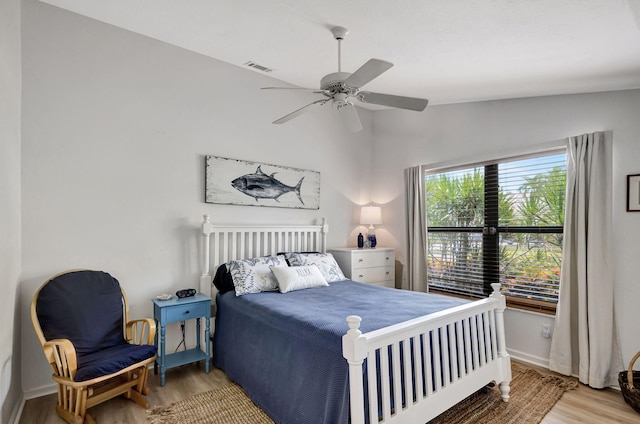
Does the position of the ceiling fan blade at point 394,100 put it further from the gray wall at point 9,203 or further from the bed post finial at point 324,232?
the gray wall at point 9,203

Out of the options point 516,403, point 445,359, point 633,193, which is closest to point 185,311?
point 445,359

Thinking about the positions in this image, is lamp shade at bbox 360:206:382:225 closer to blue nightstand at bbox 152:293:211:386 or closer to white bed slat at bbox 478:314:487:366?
white bed slat at bbox 478:314:487:366

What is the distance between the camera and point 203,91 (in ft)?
11.1

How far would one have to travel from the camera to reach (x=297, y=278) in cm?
316

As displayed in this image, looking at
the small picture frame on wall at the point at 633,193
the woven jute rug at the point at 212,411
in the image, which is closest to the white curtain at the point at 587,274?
the small picture frame on wall at the point at 633,193

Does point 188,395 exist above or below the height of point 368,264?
below

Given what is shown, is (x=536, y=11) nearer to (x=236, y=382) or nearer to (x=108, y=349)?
(x=236, y=382)

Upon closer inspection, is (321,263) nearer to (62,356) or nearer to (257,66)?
(257,66)

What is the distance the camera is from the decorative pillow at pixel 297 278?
3084 mm

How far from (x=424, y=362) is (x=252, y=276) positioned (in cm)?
168

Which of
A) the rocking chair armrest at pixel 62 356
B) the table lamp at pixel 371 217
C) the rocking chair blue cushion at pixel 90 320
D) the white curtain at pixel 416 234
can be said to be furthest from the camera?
the table lamp at pixel 371 217

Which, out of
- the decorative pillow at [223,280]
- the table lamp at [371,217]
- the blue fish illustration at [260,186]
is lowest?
the decorative pillow at [223,280]

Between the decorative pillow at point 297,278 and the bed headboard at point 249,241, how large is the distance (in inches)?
21.8

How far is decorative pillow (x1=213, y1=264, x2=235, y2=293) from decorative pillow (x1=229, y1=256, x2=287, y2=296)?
61 millimetres
